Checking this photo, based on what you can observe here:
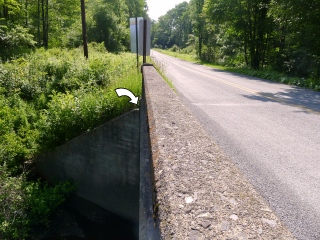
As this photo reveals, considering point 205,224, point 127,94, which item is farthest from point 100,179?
point 205,224

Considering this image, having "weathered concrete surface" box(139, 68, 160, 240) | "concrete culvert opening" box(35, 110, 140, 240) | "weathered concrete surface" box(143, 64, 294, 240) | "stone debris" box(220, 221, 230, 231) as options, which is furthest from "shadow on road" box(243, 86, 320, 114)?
"stone debris" box(220, 221, 230, 231)

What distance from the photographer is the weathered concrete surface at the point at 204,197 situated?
1.02 meters

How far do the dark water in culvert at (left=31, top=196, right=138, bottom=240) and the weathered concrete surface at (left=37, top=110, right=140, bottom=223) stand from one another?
0.76 ft

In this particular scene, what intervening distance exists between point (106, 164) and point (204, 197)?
6.02 meters

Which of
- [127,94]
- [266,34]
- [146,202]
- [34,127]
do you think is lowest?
[34,127]

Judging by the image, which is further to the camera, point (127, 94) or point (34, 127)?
point (34, 127)

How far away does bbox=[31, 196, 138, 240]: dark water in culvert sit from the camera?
6531 mm

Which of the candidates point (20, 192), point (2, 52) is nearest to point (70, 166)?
point (20, 192)

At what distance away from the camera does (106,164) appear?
22.8ft

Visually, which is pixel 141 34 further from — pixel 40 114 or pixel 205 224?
Result: pixel 205 224

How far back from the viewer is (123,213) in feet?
23.5

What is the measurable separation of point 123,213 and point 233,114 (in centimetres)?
438

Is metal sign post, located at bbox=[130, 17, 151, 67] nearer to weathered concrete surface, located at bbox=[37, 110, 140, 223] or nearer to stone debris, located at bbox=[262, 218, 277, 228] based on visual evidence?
weathered concrete surface, located at bbox=[37, 110, 140, 223]

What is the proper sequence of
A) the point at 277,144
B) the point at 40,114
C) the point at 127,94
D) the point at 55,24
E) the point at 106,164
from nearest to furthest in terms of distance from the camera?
1. the point at 277,144
2. the point at 127,94
3. the point at 106,164
4. the point at 40,114
5. the point at 55,24
